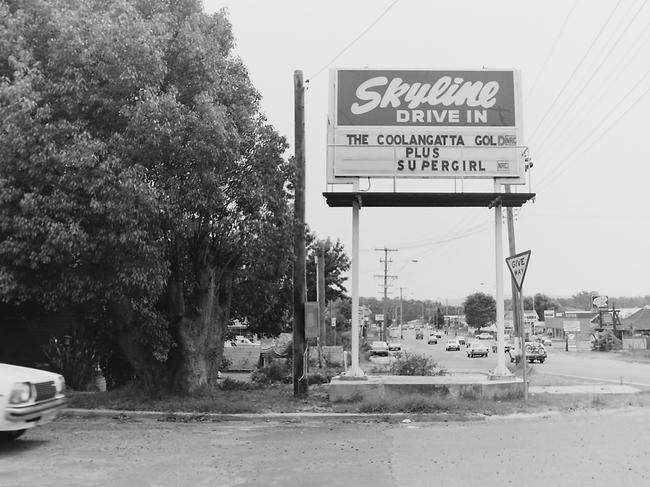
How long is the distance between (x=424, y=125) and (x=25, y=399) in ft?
32.1

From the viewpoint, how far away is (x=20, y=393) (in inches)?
316

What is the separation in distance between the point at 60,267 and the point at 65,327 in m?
5.07

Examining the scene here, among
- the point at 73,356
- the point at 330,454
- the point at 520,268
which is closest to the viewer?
the point at 330,454

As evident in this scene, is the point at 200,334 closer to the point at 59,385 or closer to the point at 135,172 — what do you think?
the point at 135,172

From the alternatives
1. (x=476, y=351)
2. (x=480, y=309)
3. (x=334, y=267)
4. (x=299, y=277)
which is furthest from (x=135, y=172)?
(x=480, y=309)

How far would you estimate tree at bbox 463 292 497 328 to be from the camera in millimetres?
132500

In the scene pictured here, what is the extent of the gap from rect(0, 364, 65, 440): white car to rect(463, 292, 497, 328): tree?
128 meters

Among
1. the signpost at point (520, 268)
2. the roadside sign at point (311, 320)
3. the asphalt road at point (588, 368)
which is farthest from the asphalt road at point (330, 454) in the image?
the asphalt road at point (588, 368)

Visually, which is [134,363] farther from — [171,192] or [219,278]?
[171,192]

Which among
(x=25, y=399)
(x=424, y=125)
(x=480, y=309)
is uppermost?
(x=424, y=125)

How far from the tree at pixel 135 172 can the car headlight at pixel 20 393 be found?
2.96 m

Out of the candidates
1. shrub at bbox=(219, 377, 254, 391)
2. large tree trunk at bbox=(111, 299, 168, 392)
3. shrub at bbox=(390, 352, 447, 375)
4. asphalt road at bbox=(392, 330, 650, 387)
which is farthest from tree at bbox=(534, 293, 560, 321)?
large tree trunk at bbox=(111, 299, 168, 392)

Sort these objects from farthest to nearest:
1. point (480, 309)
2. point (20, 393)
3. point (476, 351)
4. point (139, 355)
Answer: point (480, 309) → point (476, 351) → point (139, 355) → point (20, 393)

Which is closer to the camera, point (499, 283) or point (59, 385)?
point (59, 385)
